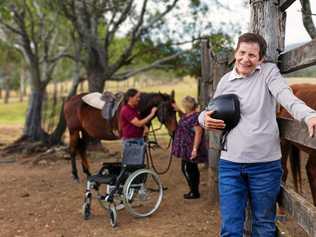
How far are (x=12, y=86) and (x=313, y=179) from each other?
6403 centimetres

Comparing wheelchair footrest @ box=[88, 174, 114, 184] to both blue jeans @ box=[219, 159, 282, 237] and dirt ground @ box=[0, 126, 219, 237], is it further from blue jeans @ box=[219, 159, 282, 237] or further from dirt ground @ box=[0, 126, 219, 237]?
blue jeans @ box=[219, 159, 282, 237]

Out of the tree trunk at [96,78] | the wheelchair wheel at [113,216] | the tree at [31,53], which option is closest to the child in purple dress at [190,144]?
→ the wheelchair wheel at [113,216]

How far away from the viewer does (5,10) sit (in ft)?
40.7

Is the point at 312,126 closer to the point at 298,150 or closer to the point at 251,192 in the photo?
the point at 251,192

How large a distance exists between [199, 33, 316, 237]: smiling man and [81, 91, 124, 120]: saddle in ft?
18.7

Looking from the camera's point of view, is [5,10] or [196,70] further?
[196,70]

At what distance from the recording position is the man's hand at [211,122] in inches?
113

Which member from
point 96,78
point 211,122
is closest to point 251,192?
point 211,122

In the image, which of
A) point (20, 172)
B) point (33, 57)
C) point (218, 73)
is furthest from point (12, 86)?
point (218, 73)

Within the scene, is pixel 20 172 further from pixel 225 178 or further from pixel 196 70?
pixel 225 178

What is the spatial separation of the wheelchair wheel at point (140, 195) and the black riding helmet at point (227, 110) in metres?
2.61

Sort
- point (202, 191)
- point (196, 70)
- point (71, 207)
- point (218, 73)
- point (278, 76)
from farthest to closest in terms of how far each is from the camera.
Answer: point (196, 70), point (202, 191), point (71, 207), point (218, 73), point (278, 76)

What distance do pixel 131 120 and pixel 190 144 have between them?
35.2 inches

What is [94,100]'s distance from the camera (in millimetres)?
9023
